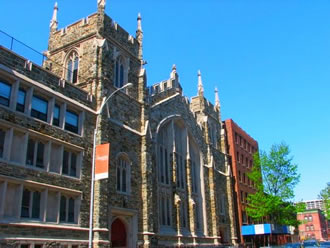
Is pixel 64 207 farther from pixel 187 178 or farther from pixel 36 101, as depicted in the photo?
pixel 187 178

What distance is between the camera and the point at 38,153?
1945 centimetres

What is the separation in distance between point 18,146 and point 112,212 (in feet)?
27.0

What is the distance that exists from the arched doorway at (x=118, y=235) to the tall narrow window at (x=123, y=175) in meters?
2.26

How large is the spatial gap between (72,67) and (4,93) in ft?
31.6

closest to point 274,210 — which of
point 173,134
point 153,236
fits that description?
point 173,134

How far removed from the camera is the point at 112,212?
23641mm

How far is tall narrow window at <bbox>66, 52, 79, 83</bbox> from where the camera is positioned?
26703 millimetres

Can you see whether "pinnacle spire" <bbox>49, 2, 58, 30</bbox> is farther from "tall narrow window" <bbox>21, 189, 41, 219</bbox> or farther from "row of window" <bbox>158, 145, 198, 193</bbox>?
"tall narrow window" <bbox>21, 189, 41, 219</bbox>

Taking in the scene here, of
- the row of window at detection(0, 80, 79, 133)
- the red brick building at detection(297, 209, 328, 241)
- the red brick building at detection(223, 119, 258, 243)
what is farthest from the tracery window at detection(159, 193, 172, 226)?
the red brick building at detection(297, 209, 328, 241)

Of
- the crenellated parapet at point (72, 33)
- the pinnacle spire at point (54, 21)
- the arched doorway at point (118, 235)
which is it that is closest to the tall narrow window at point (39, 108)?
the crenellated parapet at point (72, 33)

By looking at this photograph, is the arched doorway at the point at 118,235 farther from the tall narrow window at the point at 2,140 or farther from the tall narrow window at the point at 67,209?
the tall narrow window at the point at 2,140

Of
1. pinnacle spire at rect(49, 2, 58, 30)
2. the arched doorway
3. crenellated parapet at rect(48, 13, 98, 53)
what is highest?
pinnacle spire at rect(49, 2, 58, 30)

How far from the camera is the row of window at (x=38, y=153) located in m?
17.7

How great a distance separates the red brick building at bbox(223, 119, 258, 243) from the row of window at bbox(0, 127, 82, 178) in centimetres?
3341
